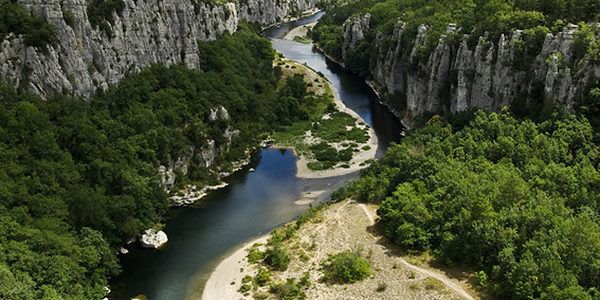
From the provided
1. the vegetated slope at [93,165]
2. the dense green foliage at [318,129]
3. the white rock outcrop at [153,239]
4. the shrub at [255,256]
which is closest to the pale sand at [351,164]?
the dense green foliage at [318,129]

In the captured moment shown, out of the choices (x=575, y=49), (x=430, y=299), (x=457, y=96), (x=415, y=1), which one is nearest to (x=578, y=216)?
(x=430, y=299)

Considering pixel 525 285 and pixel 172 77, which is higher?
pixel 172 77

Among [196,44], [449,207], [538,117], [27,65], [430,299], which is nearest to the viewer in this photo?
[430,299]

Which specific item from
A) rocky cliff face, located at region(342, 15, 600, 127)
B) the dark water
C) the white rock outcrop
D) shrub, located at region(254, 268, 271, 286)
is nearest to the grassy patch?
rocky cliff face, located at region(342, 15, 600, 127)

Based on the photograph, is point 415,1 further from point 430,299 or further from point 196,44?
point 430,299

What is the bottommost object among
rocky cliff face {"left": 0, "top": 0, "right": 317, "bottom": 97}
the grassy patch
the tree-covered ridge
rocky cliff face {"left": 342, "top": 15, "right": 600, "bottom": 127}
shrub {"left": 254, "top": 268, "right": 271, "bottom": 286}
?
shrub {"left": 254, "top": 268, "right": 271, "bottom": 286}

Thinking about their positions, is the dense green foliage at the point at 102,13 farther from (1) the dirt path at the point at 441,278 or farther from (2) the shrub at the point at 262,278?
(1) the dirt path at the point at 441,278

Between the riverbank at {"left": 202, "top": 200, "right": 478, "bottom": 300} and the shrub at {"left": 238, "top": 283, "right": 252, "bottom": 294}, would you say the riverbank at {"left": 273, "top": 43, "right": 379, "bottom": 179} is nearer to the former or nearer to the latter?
the riverbank at {"left": 202, "top": 200, "right": 478, "bottom": 300}
